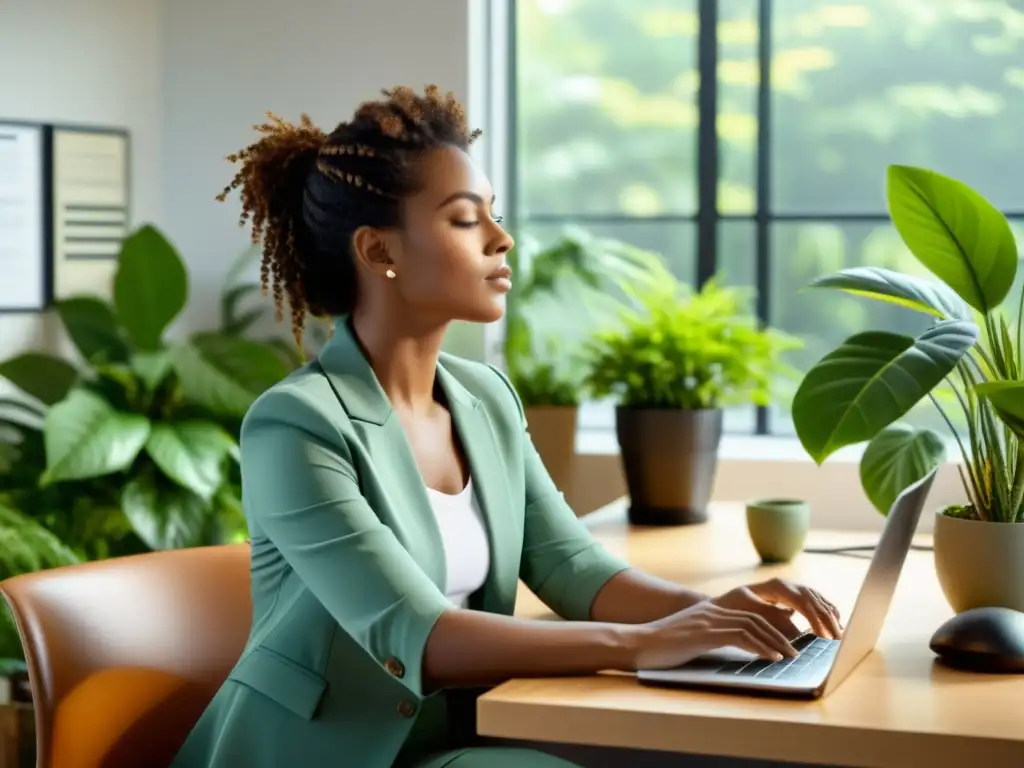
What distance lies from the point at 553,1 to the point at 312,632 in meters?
2.73

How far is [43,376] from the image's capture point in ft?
11.6

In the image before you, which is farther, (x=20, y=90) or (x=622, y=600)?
(x=20, y=90)

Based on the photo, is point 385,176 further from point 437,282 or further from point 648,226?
point 648,226

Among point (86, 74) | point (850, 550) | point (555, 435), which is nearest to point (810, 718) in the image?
point (850, 550)

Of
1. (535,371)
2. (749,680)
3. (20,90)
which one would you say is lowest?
(749,680)

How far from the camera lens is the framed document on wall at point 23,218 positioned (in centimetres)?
362

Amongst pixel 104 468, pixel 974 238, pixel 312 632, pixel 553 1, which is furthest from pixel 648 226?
pixel 312 632

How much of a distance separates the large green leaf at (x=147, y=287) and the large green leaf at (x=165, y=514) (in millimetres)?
366

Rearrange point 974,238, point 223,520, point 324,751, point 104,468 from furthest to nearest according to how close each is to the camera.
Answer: point 223,520 → point 104,468 → point 974,238 → point 324,751

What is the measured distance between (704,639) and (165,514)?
6.80 feet

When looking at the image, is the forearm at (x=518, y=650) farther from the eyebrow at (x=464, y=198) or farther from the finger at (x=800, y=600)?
the eyebrow at (x=464, y=198)

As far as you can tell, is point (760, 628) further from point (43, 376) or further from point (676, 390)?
point (43, 376)

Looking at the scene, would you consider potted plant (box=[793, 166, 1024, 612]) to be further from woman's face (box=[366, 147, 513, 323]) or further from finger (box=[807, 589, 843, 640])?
woman's face (box=[366, 147, 513, 323])

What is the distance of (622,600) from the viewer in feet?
6.70
